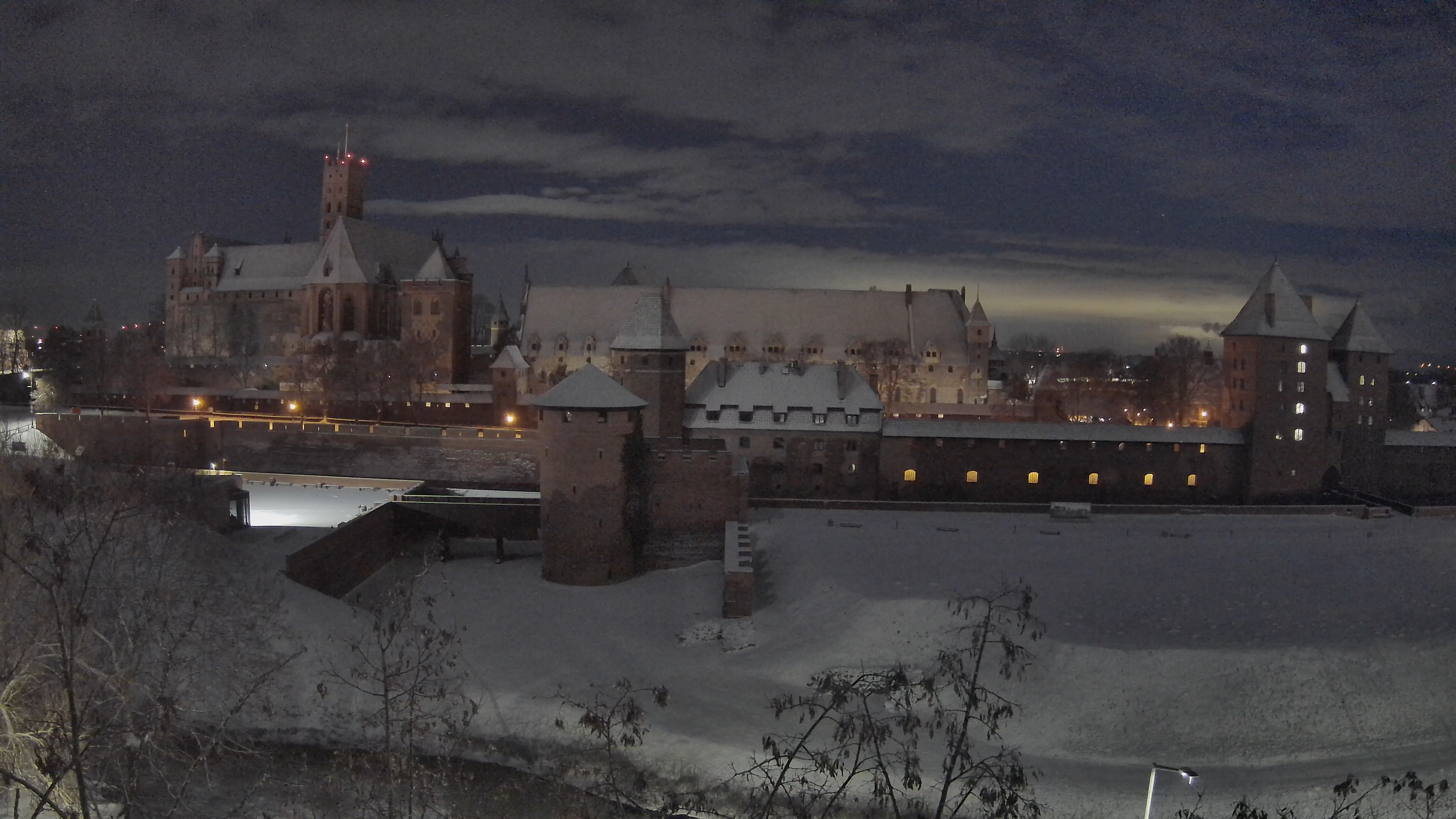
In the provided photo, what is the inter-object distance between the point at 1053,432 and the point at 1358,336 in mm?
15981

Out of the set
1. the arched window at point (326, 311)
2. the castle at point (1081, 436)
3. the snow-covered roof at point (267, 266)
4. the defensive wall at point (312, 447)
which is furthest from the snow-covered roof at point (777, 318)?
the snow-covered roof at point (267, 266)

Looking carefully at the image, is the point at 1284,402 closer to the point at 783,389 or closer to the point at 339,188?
the point at 783,389

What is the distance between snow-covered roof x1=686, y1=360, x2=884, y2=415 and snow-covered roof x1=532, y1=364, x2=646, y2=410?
9.36 m

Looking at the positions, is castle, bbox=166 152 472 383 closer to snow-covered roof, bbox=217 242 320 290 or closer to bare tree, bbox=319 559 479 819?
snow-covered roof, bbox=217 242 320 290

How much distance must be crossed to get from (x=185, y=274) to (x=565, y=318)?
148ft

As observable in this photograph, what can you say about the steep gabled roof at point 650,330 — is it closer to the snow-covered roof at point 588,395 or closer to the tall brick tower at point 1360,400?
the snow-covered roof at point 588,395

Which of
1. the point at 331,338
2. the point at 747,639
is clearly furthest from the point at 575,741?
the point at 331,338

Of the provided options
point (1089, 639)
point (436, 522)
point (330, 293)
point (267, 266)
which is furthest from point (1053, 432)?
point (267, 266)

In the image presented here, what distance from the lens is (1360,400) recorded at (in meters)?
46.8

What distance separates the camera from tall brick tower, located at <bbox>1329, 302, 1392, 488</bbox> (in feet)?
151

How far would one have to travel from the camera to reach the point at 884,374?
225ft

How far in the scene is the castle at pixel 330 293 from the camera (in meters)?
76.8

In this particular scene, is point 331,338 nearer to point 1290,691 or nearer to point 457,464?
point 457,464

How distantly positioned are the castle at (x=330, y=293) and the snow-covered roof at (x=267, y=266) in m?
0.10
